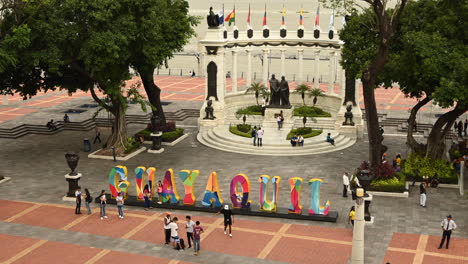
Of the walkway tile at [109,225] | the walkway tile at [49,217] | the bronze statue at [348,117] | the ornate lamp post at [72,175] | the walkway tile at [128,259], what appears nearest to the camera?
the walkway tile at [128,259]

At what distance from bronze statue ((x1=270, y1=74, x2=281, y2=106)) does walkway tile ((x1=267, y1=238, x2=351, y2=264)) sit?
27.1 m

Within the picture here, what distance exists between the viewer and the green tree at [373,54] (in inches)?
1356

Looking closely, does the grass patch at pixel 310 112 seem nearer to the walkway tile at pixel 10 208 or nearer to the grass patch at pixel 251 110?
the grass patch at pixel 251 110

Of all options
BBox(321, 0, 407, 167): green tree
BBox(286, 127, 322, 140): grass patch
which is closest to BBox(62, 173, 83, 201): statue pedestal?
BBox(321, 0, 407, 167): green tree

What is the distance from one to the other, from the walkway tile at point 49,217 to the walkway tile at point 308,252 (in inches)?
494

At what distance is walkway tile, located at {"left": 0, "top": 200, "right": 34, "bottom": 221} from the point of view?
3469cm

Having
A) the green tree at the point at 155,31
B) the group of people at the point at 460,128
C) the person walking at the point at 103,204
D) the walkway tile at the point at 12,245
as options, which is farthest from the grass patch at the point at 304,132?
the walkway tile at the point at 12,245

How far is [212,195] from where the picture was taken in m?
34.8

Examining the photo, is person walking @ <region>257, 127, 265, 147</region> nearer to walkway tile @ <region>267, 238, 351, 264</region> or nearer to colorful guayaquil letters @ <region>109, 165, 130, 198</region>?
colorful guayaquil letters @ <region>109, 165, 130, 198</region>

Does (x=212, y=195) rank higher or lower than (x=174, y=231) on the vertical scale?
higher

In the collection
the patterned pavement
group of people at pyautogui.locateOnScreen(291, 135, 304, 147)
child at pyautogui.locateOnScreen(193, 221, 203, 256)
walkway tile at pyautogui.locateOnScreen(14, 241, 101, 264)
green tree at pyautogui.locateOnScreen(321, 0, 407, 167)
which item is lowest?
walkway tile at pyautogui.locateOnScreen(14, 241, 101, 264)

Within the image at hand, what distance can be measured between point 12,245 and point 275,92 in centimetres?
3171

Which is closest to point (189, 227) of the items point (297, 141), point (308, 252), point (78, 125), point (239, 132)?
point (308, 252)

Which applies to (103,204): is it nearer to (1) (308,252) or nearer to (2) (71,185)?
(2) (71,185)
